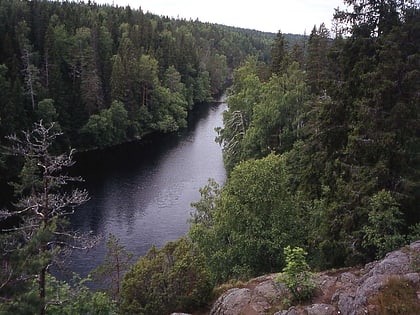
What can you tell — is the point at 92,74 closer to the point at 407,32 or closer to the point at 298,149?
the point at 298,149

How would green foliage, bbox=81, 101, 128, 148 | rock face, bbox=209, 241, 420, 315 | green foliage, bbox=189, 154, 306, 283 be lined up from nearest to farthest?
rock face, bbox=209, 241, 420, 315, green foliage, bbox=189, 154, 306, 283, green foliage, bbox=81, 101, 128, 148

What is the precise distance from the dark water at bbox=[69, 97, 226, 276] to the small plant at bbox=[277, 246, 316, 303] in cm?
1175

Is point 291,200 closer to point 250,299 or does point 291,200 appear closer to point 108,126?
point 250,299

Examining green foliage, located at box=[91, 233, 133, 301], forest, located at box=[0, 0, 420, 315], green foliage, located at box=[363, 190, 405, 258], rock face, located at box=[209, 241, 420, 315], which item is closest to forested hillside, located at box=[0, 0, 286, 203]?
green foliage, located at box=[91, 233, 133, 301]

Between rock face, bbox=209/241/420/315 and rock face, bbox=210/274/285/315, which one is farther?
rock face, bbox=210/274/285/315

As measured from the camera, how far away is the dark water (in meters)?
→ 30.4

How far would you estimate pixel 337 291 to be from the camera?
11.9 meters

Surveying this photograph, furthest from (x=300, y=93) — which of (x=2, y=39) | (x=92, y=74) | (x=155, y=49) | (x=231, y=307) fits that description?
(x=155, y=49)

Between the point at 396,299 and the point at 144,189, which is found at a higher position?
the point at 396,299

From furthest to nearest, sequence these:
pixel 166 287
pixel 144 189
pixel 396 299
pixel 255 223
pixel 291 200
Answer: pixel 144 189
pixel 291 200
pixel 255 223
pixel 166 287
pixel 396 299

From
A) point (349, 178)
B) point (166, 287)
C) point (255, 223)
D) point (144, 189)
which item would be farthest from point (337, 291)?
point (144, 189)

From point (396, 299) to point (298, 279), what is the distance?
9.76 ft

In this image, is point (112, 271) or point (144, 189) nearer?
point (112, 271)

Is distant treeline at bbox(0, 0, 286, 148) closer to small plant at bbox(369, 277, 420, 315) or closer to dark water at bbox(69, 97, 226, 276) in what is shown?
dark water at bbox(69, 97, 226, 276)
